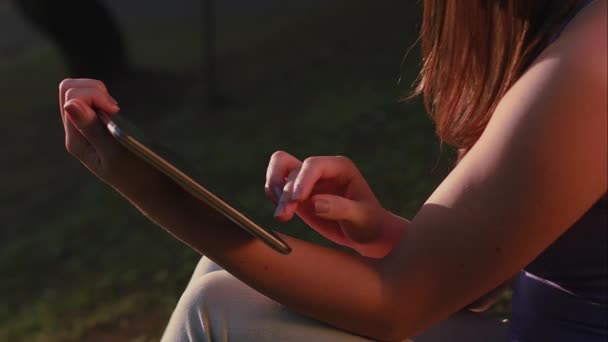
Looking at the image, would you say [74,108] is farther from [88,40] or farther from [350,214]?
[88,40]

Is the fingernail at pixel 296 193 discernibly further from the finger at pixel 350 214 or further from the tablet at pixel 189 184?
the tablet at pixel 189 184

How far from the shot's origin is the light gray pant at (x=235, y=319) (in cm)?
165

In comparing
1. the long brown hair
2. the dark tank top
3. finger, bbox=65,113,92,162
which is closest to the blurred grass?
finger, bbox=65,113,92,162

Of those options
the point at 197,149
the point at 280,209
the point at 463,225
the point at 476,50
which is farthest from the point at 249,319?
the point at 197,149

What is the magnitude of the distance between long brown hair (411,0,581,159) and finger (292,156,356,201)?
0.30m

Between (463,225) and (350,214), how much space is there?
0.25 m

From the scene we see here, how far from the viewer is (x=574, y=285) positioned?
1.63 m

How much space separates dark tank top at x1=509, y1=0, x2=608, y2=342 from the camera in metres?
1.58

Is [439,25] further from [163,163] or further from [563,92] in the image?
[163,163]

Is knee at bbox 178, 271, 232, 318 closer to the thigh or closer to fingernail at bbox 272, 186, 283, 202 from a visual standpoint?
the thigh

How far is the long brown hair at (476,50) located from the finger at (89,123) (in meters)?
0.72

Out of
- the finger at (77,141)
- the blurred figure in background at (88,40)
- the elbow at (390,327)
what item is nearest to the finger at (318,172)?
the elbow at (390,327)

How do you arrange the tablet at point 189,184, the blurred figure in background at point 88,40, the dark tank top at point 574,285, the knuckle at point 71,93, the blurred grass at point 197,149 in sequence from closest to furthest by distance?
the tablet at point 189,184 < the dark tank top at point 574,285 < the knuckle at point 71,93 < the blurred grass at point 197,149 < the blurred figure in background at point 88,40

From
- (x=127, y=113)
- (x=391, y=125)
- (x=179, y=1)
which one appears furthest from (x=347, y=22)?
(x=179, y=1)
